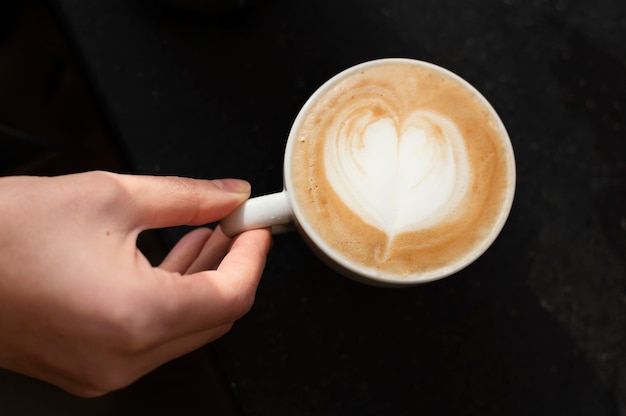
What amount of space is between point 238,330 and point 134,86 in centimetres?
33

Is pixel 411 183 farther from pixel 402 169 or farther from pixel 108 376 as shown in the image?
pixel 108 376

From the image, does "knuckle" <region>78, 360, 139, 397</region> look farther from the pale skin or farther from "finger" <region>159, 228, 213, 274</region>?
"finger" <region>159, 228, 213, 274</region>

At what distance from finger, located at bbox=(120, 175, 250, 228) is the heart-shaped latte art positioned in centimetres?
10

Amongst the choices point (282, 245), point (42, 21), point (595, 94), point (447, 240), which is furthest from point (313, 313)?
point (42, 21)

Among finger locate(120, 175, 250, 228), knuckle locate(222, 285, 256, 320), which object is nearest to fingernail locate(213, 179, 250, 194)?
finger locate(120, 175, 250, 228)

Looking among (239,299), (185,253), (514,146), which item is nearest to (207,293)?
(239,299)

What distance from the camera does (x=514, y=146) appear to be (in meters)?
0.69

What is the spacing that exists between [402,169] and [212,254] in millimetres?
221

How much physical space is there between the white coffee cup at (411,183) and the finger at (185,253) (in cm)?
9

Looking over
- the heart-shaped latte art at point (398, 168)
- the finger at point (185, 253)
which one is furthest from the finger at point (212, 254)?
the heart-shaped latte art at point (398, 168)

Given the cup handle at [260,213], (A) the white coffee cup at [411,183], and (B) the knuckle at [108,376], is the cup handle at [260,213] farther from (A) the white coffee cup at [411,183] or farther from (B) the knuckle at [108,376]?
(B) the knuckle at [108,376]

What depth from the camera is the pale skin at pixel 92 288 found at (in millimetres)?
432

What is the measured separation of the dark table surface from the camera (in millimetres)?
672

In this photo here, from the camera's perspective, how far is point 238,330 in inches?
26.5
